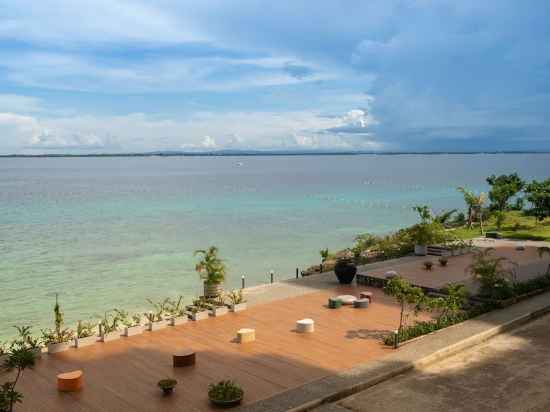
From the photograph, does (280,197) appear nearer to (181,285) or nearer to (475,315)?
(181,285)

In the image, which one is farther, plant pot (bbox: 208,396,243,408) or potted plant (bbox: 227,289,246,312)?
potted plant (bbox: 227,289,246,312)

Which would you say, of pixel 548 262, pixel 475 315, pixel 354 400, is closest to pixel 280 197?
pixel 548 262

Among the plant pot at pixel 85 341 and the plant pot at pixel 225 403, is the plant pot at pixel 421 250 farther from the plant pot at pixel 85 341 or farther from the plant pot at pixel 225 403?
the plant pot at pixel 225 403

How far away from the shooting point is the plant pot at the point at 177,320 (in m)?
17.8

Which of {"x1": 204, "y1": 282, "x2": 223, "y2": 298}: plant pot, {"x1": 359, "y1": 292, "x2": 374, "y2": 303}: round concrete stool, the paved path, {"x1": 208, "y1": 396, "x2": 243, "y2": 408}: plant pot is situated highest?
{"x1": 204, "y1": 282, "x2": 223, "y2": 298}: plant pot

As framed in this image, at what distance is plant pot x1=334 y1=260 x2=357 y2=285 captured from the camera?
918 inches

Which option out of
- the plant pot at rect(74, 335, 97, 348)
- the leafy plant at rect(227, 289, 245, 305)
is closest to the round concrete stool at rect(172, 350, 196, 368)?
the plant pot at rect(74, 335, 97, 348)

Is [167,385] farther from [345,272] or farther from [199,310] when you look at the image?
[345,272]

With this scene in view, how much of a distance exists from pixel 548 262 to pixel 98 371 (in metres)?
21.8

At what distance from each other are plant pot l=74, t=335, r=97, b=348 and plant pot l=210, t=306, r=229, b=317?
420 cm

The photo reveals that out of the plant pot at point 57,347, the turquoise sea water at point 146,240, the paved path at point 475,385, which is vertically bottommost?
the turquoise sea water at point 146,240

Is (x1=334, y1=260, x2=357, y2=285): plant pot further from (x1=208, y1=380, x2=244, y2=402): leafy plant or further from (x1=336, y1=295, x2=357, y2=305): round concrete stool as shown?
(x1=208, y1=380, x2=244, y2=402): leafy plant

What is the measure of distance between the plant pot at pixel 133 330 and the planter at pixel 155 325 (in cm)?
26

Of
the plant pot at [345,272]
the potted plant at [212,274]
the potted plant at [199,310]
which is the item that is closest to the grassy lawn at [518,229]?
the plant pot at [345,272]
